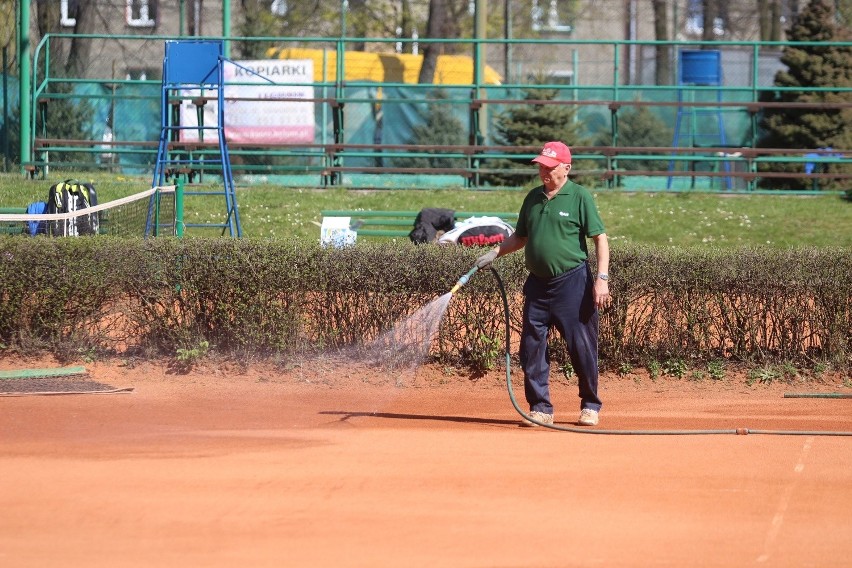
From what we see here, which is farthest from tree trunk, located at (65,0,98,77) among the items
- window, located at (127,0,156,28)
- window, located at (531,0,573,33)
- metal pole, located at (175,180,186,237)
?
window, located at (531,0,573,33)

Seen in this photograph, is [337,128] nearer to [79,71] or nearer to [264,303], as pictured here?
[79,71]

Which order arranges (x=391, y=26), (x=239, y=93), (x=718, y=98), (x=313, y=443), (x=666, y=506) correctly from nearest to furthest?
1. (x=666, y=506)
2. (x=313, y=443)
3. (x=239, y=93)
4. (x=718, y=98)
5. (x=391, y=26)

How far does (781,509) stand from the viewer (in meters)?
6.37

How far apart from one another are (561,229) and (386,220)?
9.96m

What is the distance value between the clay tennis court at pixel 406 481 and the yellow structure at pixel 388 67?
21.4 m

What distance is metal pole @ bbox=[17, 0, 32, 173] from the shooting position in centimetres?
2094

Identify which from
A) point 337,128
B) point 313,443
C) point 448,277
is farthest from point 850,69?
point 313,443

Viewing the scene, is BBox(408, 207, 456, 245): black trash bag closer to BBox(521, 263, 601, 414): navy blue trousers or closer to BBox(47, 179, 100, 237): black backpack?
BBox(47, 179, 100, 237): black backpack

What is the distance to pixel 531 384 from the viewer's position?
27.5ft

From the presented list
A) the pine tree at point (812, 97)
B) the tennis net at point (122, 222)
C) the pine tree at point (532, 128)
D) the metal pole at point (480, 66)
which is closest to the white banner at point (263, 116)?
the metal pole at point (480, 66)

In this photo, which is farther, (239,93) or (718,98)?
(718,98)

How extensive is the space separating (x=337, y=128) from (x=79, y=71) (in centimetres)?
722

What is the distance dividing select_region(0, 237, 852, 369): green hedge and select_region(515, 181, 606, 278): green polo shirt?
A: 6.76ft

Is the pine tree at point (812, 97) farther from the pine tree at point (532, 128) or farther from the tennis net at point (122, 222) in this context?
the tennis net at point (122, 222)
